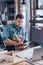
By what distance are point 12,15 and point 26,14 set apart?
56 cm

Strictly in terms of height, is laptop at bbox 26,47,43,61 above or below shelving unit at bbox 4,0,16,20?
below

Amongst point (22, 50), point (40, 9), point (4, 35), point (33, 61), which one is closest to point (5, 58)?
point (33, 61)

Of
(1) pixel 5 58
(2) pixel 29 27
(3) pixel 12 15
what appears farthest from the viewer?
(3) pixel 12 15

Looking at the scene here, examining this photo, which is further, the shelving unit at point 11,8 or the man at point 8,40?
the shelving unit at point 11,8

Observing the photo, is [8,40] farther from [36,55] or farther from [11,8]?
[11,8]

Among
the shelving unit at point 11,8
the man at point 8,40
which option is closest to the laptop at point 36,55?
the man at point 8,40

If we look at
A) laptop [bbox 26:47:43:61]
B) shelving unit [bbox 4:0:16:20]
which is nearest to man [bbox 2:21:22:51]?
laptop [bbox 26:47:43:61]

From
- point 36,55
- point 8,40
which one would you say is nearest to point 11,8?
point 8,40

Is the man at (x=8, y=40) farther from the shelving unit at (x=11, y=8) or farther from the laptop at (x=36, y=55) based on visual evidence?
the shelving unit at (x=11, y=8)

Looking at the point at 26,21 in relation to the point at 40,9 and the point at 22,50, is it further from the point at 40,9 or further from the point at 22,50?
the point at 22,50

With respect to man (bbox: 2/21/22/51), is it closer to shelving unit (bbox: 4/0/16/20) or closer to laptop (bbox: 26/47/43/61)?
laptop (bbox: 26/47/43/61)

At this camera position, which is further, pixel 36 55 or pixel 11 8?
pixel 11 8

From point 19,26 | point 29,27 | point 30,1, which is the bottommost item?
point 29,27

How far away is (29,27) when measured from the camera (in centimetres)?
541
